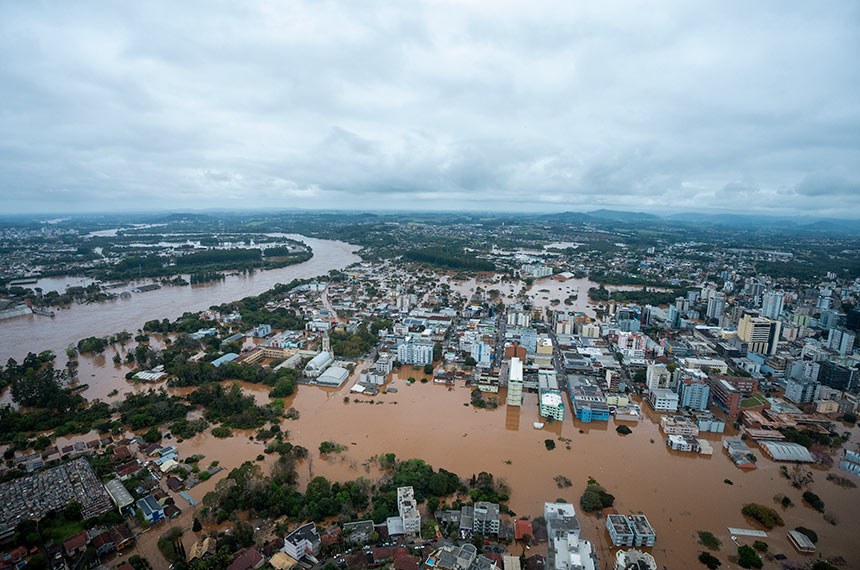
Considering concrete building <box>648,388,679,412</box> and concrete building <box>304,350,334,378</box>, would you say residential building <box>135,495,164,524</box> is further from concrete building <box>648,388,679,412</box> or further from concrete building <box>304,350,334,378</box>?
concrete building <box>648,388,679,412</box>

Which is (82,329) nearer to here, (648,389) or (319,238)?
(648,389)

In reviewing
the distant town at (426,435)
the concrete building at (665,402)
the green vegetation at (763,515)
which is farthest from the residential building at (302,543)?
the concrete building at (665,402)

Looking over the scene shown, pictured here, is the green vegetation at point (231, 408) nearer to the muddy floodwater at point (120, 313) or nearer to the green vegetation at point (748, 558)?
the muddy floodwater at point (120, 313)

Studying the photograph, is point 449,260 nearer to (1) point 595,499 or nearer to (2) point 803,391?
(2) point 803,391

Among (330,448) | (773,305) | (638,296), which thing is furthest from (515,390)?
(638,296)

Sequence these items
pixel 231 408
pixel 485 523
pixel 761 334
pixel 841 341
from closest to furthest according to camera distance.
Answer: pixel 485 523, pixel 231 408, pixel 761 334, pixel 841 341

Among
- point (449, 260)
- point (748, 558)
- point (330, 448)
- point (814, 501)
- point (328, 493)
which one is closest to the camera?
point (748, 558)
